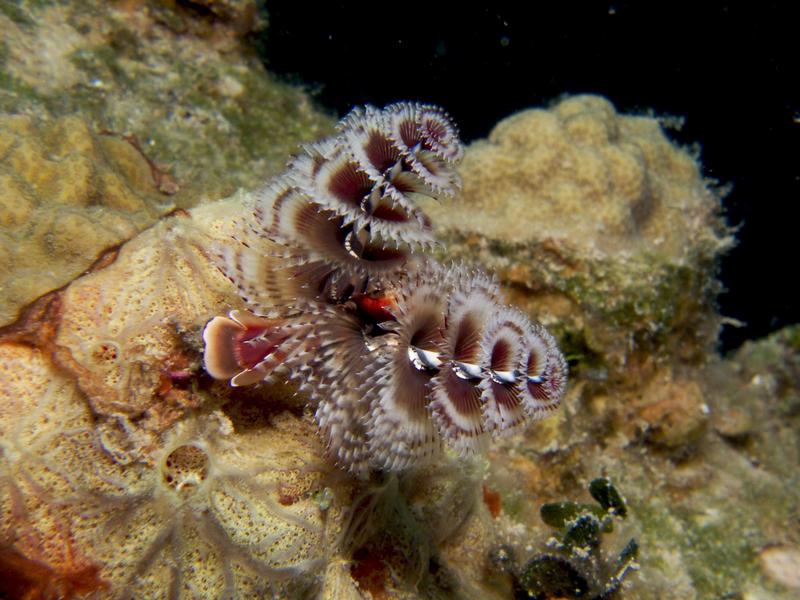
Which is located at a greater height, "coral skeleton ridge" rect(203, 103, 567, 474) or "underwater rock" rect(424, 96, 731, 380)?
"underwater rock" rect(424, 96, 731, 380)

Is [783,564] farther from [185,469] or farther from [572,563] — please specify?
[185,469]

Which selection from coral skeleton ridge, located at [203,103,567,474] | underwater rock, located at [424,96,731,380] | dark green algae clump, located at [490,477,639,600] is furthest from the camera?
underwater rock, located at [424,96,731,380]

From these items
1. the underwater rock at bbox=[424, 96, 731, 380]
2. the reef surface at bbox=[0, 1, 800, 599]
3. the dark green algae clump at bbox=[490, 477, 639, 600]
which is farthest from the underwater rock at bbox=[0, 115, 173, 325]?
the dark green algae clump at bbox=[490, 477, 639, 600]

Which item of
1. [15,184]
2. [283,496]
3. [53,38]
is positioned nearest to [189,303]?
[283,496]

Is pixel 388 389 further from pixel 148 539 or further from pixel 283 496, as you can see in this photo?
pixel 148 539

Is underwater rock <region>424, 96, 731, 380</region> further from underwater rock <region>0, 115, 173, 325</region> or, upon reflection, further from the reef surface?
underwater rock <region>0, 115, 173, 325</region>
